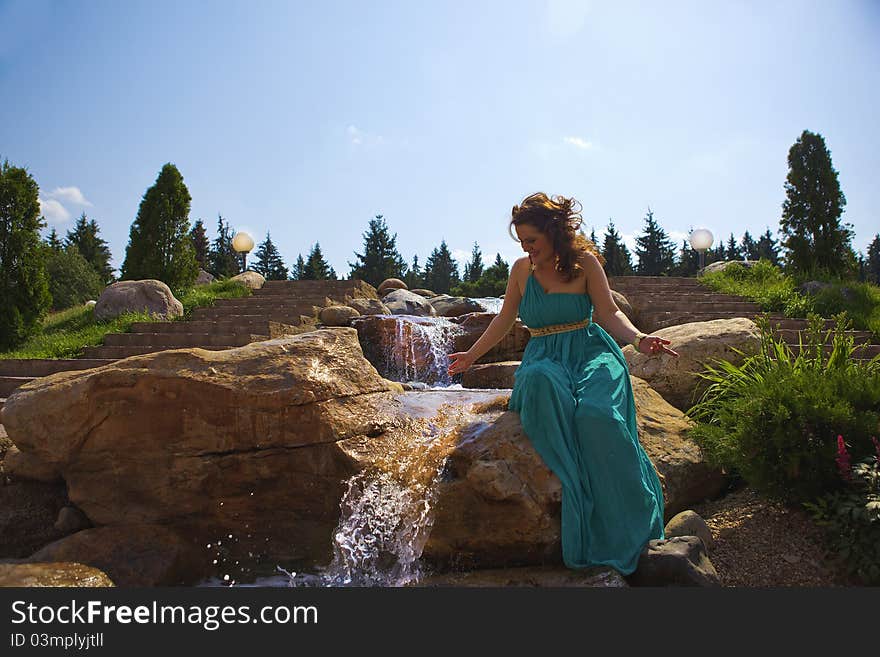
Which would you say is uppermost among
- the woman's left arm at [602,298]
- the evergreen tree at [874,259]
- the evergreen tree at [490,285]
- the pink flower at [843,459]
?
the evergreen tree at [874,259]

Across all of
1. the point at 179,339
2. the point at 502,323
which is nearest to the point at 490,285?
the point at 179,339

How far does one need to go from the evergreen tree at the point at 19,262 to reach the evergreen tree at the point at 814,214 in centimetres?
1801

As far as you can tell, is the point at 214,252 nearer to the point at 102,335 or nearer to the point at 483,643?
the point at 102,335

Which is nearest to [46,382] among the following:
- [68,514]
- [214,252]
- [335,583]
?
[68,514]

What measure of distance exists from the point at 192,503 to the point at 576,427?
2.54m

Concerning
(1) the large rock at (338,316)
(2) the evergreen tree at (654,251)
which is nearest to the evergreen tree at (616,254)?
(2) the evergreen tree at (654,251)

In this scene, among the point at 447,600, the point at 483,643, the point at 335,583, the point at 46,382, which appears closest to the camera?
the point at 483,643

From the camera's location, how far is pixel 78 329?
1229 cm

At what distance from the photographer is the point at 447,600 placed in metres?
2.30

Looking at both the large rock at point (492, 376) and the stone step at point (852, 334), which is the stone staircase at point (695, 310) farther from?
the large rock at point (492, 376)

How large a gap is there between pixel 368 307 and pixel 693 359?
29.5 feet

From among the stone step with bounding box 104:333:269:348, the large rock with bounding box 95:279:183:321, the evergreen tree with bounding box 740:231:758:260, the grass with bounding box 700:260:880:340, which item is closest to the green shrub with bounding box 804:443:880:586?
the grass with bounding box 700:260:880:340

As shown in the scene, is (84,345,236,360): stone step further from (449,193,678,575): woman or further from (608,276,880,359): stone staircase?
(608,276,880,359): stone staircase

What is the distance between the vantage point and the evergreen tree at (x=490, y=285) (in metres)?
28.6
